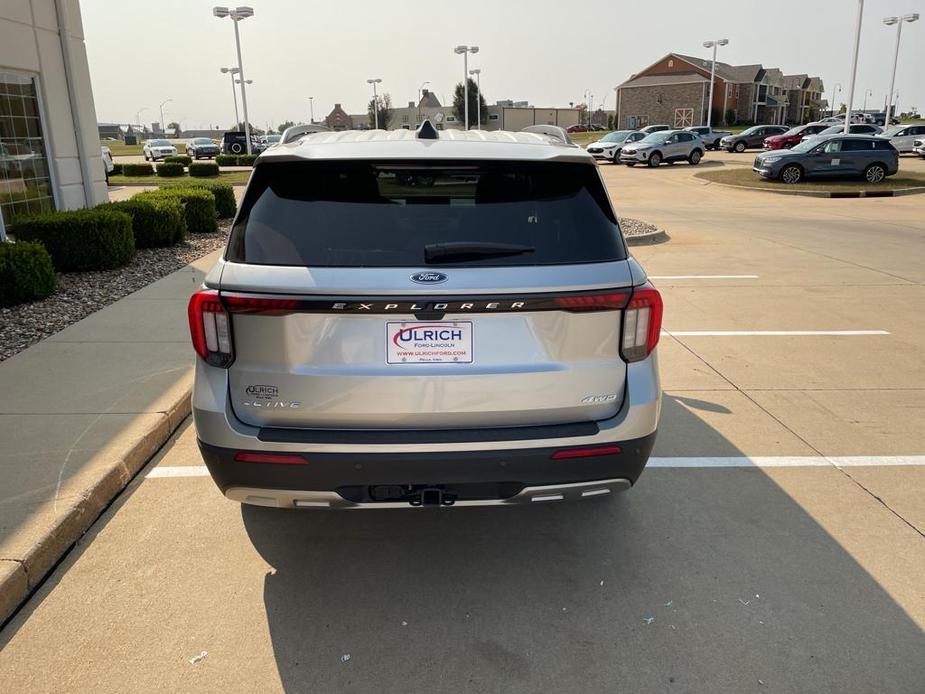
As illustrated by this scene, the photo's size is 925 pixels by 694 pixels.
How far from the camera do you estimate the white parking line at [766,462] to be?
451cm

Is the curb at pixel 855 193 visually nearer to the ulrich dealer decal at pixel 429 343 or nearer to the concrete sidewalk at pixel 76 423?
the concrete sidewalk at pixel 76 423

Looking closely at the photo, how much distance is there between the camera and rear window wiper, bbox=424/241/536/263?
2.85m

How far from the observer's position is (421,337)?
9.27ft

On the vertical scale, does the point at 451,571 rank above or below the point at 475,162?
below

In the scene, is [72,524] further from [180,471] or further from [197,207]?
[197,207]

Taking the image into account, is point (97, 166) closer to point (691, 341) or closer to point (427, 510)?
point (691, 341)

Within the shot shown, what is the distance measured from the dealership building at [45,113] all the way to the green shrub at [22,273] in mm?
3481

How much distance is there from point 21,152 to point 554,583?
11.7 metres

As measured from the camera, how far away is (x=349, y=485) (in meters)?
2.93

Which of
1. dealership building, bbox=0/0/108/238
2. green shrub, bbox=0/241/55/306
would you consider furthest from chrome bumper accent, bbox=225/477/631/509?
dealership building, bbox=0/0/108/238

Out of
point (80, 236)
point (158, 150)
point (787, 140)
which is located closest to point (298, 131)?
point (80, 236)

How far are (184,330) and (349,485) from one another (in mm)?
4817

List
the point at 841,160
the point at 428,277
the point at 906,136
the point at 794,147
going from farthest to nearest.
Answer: the point at 906,136 < the point at 794,147 < the point at 841,160 < the point at 428,277

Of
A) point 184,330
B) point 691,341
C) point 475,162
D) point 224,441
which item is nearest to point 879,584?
point 475,162
